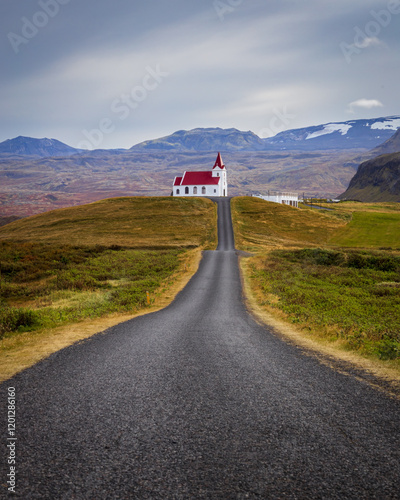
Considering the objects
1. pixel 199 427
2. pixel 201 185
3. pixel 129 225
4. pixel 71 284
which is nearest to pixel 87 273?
pixel 71 284

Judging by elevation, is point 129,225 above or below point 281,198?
below

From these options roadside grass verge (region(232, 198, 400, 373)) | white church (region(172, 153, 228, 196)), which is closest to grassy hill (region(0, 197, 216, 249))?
roadside grass verge (region(232, 198, 400, 373))

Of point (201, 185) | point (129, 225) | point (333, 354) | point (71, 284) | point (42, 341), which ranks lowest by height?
point (71, 284)

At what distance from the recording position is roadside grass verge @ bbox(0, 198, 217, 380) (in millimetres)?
15423

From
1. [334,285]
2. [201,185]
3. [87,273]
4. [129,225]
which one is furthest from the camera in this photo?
[201,185]

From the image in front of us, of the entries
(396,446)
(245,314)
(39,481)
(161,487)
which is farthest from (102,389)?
(245,314)

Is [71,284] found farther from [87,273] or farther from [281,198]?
[281,198]

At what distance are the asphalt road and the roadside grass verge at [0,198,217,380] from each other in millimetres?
3141

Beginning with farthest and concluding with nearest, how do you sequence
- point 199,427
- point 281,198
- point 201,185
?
point 281,198, point 201,185, point 199,427

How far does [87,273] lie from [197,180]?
8929 cm

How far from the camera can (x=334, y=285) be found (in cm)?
2930

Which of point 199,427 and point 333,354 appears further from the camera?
point 333,354

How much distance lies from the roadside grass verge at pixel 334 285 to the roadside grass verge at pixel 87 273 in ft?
26.7

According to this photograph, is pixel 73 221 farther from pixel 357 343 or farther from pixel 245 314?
pixel 357 343
